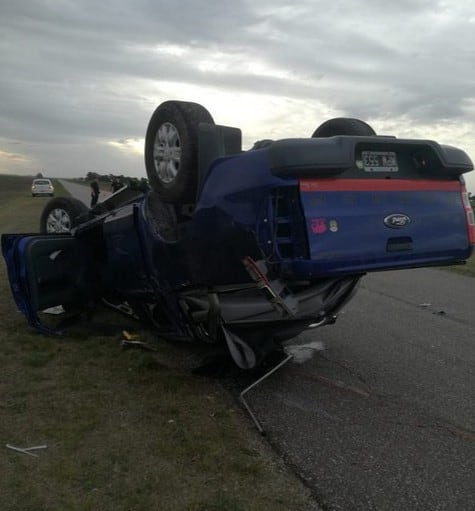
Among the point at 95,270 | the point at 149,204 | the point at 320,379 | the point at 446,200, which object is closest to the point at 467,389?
the point at 320,379

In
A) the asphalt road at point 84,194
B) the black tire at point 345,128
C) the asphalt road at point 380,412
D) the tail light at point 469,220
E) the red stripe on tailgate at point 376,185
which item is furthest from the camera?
the asphalt road at point 84,194

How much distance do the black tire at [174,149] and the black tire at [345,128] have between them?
1057mm

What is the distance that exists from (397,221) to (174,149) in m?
1.68

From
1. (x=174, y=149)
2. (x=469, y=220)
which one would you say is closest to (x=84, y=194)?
(x=174, y=149)

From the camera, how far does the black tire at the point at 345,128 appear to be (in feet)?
15.0

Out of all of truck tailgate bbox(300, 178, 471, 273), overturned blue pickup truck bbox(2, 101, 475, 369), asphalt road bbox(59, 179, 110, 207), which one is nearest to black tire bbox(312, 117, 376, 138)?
overturned blue pickup truck bbox(2, 101, 475, 369)

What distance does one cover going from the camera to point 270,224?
347cm

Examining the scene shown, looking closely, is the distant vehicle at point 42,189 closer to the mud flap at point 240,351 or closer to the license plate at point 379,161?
the mud flap at point 240,351

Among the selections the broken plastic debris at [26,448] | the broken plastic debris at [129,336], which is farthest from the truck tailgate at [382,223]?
the broken plastic debris at [129,336]

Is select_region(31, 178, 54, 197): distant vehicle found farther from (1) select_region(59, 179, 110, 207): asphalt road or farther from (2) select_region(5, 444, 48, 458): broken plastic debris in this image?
(2) select_region(5, 444, 48, 458): broken plastic debris

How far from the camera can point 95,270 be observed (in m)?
5.85

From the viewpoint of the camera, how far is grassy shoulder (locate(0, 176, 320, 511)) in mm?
2807

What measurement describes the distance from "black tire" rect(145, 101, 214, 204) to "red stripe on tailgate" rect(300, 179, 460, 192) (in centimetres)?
99

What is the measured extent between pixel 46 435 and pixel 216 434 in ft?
3.27
